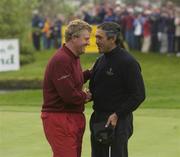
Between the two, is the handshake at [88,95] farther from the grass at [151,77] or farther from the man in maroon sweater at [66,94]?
the grass at [151,77]

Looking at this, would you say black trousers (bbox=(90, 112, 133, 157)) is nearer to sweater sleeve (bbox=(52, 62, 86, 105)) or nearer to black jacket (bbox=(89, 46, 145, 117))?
black jacket (bbox=(89, 46, 145, 117))

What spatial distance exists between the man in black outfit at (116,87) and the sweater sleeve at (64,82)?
41 centimetres

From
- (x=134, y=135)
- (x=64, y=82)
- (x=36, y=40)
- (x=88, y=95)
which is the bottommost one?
(x=36, y=40)

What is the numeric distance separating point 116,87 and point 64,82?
2.03 feet

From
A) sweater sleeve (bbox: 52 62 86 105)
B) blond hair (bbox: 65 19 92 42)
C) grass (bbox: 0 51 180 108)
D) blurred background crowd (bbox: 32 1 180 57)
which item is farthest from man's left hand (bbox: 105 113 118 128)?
blurred background crowd (bbox: 32 1 180 57)

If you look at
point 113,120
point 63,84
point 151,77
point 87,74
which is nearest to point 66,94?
point 63,84

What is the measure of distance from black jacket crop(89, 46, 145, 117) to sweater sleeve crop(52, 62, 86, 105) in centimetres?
40

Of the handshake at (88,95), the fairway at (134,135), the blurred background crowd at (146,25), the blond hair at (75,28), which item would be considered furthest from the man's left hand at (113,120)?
the blurred background crowd at (146,25)

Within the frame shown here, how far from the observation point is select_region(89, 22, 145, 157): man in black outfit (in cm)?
738

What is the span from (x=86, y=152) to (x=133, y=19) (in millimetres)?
19146

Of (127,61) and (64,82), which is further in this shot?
(127,61)

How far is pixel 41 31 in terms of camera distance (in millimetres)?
34062

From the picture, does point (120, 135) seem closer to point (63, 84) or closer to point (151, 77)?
point (63, 84)

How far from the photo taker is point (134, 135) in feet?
39.2
